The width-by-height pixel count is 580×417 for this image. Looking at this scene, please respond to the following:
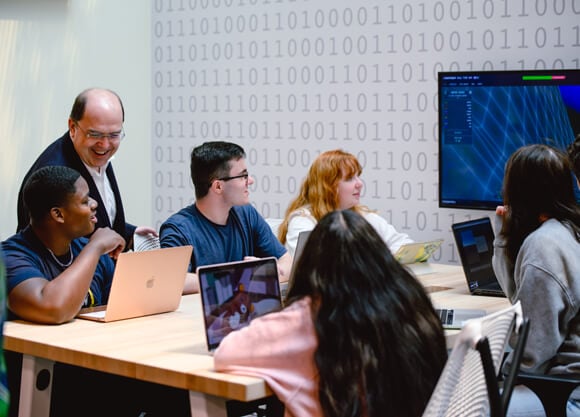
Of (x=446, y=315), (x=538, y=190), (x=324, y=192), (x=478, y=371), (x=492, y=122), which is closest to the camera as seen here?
(x=478, y=371)

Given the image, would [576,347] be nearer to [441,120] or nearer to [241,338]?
[241,338]

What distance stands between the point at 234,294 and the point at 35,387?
65 cm

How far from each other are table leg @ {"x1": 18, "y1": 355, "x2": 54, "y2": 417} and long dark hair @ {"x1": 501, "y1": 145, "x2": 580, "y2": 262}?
1.45m

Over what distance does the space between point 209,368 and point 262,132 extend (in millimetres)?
3759

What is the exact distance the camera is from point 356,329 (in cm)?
204

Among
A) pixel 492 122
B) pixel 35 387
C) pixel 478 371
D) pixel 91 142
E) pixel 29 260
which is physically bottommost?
pixel 35 387

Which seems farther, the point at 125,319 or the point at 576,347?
the point at 125,319

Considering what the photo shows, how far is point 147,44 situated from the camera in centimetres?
650

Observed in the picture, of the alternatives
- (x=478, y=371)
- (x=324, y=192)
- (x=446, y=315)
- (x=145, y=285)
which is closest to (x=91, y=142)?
(x=145, y=285)

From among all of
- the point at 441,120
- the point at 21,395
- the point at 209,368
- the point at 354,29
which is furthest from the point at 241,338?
the point at 354,29

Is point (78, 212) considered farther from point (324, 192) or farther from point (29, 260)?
point (324, 192)

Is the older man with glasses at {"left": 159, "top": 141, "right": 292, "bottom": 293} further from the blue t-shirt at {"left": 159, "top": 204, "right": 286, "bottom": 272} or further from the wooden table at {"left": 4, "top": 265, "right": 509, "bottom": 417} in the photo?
the wooden table at {"left": 4, "top": 265, "right": 509, "bottom": 417}

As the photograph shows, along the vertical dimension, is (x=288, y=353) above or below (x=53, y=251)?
below

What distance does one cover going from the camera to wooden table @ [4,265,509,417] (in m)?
2.35
